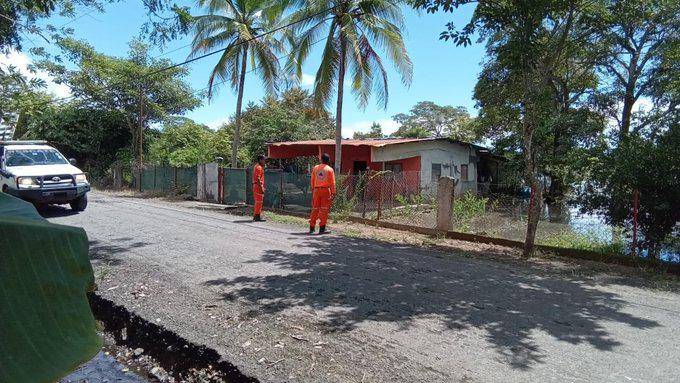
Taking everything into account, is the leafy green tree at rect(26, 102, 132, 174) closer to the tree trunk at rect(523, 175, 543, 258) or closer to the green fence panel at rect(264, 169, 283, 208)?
the green fence panel at rect(264, 169, 283, 208)

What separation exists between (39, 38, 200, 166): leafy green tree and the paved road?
694 inches

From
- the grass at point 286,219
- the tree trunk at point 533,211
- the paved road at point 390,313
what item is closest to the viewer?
the paved road at point 390,313

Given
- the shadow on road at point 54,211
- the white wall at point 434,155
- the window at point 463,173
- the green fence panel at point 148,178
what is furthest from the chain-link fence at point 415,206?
the window at point 463,173

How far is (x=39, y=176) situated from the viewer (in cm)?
1032

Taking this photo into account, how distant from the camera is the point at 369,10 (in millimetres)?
14422

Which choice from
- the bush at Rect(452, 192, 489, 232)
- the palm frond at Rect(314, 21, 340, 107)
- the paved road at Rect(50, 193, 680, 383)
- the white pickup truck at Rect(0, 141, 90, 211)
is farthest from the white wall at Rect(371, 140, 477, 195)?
the paved road at Rect(50, 193, 680, 383)

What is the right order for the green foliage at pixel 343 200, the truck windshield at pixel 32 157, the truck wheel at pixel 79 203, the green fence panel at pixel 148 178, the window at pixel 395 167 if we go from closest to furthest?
the truck windshield at pixel 32 157
the truck wheel at pixel 79 203
the green foliage at pixel 343 200
the window at pixel 395 167
the green fence panel at pixel 148 178

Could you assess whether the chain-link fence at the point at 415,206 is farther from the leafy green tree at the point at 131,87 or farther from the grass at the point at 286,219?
the leafy green tree at the point at 131,87

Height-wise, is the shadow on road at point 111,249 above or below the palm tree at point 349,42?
below

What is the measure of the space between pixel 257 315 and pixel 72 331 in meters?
4.04

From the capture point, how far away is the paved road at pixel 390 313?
3.52 meters

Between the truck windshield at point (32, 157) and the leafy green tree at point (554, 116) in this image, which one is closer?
the truck windshield at point (32, 157)

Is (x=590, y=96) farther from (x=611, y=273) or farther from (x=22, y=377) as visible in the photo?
(x=22, y=377)

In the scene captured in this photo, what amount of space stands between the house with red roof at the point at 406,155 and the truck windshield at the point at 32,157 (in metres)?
9.45
